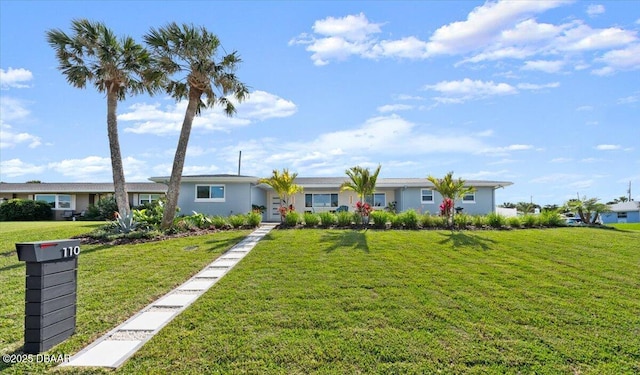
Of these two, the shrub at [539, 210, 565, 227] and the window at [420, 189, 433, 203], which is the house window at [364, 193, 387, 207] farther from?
the shrub at [539, 210, 565, 227]

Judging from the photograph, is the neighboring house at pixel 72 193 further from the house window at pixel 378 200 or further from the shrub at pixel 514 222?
the shrub at pixel 514 222

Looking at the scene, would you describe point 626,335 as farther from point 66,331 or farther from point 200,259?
point 200,259

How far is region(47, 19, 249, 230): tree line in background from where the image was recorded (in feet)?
47.3

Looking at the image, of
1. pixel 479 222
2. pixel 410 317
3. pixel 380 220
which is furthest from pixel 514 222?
pixel 410 317

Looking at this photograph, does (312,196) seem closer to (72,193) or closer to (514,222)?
(514,222)

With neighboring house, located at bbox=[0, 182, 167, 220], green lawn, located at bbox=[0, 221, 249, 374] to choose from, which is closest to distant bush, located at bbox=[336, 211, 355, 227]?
green lawn, located at bbox=[0, 221, 249, 374]

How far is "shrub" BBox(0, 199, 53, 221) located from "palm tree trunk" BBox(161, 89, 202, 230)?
1879cm

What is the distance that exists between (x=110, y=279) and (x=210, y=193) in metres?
14.4

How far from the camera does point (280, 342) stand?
466 centimetres

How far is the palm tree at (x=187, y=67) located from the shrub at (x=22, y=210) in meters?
19.1

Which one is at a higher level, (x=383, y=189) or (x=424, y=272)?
(x=383, y=189)

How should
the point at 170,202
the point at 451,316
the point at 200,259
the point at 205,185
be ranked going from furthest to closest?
1. the point at 205,185
2. the point at 170,202
3. the point at 200,259
4. the point at 451,316

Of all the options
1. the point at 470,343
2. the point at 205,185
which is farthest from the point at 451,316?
the point at 205,185

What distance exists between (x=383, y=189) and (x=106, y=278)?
19.6 m
